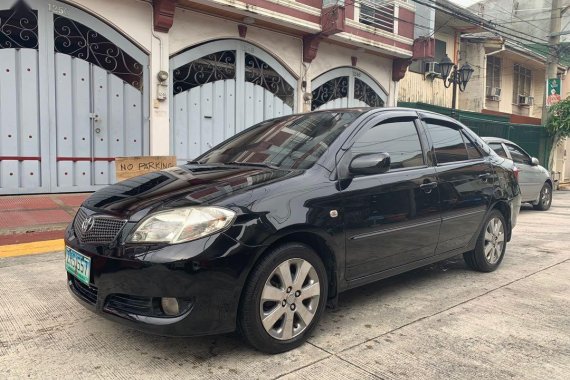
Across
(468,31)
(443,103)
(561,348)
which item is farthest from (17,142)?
(468,31)

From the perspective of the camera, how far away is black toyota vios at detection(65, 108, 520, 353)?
2578 mm

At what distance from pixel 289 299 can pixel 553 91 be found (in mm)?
17145

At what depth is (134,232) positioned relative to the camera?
262 cm

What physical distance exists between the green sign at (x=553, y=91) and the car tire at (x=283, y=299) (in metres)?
16.8

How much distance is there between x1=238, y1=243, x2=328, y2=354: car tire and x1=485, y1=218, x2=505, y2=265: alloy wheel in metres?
2.41

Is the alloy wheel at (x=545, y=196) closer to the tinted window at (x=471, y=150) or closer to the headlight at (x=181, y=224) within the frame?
the tinted window at (x=471, y=150)

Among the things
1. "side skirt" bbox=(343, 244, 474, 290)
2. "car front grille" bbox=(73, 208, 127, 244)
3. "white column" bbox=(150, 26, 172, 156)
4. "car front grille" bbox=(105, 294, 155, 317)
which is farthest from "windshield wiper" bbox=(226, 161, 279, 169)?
"white column" bbox=(150, 26, 172, 156)

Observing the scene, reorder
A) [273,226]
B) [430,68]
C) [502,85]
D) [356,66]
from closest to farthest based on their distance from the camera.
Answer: [273,226], [356,66], [430,68], [502,85]

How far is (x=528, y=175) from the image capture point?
31.9 ft

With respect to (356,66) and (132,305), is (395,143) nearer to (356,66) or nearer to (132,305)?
(132,305)

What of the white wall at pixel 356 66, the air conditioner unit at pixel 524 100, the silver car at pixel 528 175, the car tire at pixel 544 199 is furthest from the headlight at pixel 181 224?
the air conditioner unit at pixel 524 100

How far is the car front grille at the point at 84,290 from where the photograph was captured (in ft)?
9.25

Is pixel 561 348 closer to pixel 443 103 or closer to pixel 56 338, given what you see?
pixel 56 338

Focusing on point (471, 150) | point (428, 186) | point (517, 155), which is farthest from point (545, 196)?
point (428, 186)
